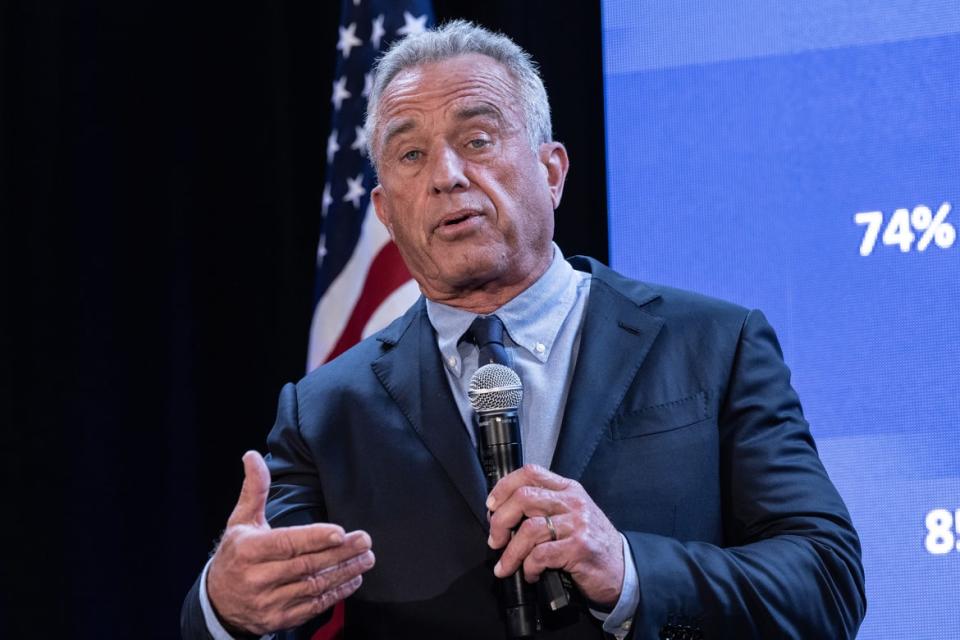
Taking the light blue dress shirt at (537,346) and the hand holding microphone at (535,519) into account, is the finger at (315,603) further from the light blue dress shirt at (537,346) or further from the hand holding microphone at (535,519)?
the light blue dress shirt at (537,346)

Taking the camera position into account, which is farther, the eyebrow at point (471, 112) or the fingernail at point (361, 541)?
the eyebrow at point (471, 112)

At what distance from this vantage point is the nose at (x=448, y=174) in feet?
7.38

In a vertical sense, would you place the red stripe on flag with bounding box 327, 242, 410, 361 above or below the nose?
below

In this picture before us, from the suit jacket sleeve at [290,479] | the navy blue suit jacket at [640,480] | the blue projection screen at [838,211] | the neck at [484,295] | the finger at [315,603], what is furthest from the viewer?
the blue projection screen at [838,211]

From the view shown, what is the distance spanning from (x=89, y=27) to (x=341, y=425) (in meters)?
2.14

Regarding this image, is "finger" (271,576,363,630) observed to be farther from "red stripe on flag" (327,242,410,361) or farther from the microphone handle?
"red stripe on flag" (327,242,410,361)

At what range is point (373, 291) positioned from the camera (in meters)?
3.14

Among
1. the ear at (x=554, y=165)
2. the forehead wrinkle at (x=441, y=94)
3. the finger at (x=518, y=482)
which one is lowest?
the finger at (x=518, y=482)

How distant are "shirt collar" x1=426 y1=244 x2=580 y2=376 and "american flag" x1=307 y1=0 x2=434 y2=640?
759 mm

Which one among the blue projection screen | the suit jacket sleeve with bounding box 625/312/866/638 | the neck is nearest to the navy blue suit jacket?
the suit jacket sleeve with bounding box 625/312/866/638

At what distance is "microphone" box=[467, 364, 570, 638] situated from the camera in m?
1.64

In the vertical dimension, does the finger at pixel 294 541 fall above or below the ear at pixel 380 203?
below

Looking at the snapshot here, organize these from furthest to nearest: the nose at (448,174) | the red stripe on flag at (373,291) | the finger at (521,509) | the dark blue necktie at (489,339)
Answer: the red stripe on flag at (373,291) → the nose at (448,174) → the dark blue necktie at (489,339) → the finger at (521,509)

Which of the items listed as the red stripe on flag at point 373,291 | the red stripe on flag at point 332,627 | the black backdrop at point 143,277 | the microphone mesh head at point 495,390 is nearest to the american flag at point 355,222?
the red stripe on flag at point 373,291
